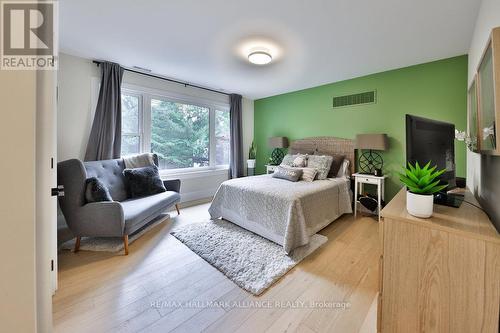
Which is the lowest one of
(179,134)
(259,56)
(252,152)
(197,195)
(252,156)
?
(197,195)

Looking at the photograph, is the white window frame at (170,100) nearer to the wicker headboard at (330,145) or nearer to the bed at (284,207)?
the bed at (284,207)

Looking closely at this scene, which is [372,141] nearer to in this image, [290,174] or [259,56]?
[290,174]

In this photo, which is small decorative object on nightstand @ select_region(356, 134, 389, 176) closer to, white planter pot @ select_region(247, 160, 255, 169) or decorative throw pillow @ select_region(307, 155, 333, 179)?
decorative throw pillow @ select_region(307, 155, 333, 179)

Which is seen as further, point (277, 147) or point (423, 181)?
point (277, 147)

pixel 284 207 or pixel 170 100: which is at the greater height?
pixel 170 100

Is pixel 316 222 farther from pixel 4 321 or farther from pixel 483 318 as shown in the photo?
pixel 4 321

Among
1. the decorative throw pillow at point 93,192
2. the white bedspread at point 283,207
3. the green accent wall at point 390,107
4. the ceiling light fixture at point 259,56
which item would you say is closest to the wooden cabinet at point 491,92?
the white bedspread at point 283,207

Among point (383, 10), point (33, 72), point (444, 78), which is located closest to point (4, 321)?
point (33, 72)

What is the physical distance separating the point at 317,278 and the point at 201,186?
3.17 meters

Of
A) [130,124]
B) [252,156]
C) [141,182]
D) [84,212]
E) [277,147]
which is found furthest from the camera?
[252,156]

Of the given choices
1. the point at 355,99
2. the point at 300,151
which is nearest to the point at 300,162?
the point at 300,151

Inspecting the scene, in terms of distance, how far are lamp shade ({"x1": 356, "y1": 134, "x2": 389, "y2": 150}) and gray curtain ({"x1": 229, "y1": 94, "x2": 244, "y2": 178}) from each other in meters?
2.62

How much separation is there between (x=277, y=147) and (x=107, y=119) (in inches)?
129

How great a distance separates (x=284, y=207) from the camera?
7.46 feet
